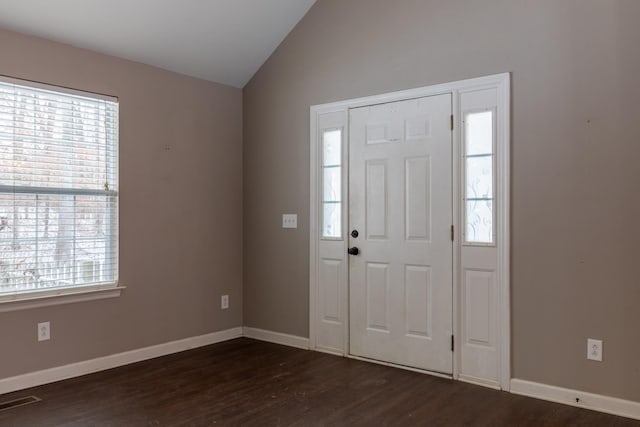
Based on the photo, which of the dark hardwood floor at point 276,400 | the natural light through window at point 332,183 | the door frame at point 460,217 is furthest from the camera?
the natural light through window at point 332,183

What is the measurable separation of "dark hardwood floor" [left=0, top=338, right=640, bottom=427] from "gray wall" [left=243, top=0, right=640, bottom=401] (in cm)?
40

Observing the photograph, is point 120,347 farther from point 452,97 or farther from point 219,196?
point 452,97

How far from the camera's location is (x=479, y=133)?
355 cm

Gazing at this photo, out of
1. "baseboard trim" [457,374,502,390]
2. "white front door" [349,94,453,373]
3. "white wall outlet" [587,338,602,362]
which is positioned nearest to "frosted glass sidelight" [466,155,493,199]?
"white front door" [349,94,453,373]

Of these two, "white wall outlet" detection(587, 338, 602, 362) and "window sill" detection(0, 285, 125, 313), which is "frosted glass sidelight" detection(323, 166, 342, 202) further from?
"white wall outlet" detection(587, 338, 602, 362)

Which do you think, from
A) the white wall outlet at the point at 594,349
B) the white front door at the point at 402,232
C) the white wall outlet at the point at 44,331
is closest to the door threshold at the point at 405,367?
the white front door at the point at 402,232

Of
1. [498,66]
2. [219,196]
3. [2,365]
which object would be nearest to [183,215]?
[219,196]

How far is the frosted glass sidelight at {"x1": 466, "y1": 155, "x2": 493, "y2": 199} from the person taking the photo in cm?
351

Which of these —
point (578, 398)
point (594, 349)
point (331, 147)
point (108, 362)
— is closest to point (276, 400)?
point (108, 362)

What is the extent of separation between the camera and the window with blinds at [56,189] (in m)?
A: 3.47

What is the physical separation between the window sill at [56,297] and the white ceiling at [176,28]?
1.78m

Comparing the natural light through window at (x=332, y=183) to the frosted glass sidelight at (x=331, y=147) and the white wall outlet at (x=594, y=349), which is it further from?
the white wall outlet at (x=594, y=349)

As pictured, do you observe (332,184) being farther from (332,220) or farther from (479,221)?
(479,221)

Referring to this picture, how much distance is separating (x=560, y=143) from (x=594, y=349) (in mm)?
1262
